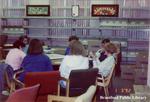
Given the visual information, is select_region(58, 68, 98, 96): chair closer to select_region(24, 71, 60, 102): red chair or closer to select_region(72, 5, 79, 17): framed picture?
select_region(24, 71, 60, 102): red chair

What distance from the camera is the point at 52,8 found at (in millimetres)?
8336

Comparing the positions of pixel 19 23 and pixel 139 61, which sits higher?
pixel 19 23

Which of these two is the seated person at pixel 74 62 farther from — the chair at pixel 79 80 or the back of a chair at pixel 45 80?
the back of a chair at pixel 45 80

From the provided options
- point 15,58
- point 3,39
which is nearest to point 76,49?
point 15,58

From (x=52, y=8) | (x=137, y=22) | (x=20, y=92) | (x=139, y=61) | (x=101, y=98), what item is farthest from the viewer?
(x=52, y=8)

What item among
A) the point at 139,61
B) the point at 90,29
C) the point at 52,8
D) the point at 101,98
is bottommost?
the point at 101,98

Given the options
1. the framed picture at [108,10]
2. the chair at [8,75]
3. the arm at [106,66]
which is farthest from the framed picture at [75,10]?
the chair at [8,75]

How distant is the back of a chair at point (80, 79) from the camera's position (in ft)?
11.9

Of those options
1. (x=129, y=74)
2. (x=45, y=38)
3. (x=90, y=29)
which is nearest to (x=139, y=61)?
(x=129, y=74)

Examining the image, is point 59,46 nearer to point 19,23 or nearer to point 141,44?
point 19,23

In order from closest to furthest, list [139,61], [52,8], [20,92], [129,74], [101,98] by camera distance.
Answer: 1. [20,92]
2. [101,98]
3. [139,61]
4. [129,74]
5. [52,8]

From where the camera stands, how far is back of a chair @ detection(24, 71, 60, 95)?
11.0 feet

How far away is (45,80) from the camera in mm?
3439

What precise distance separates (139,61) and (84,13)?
247 cm
